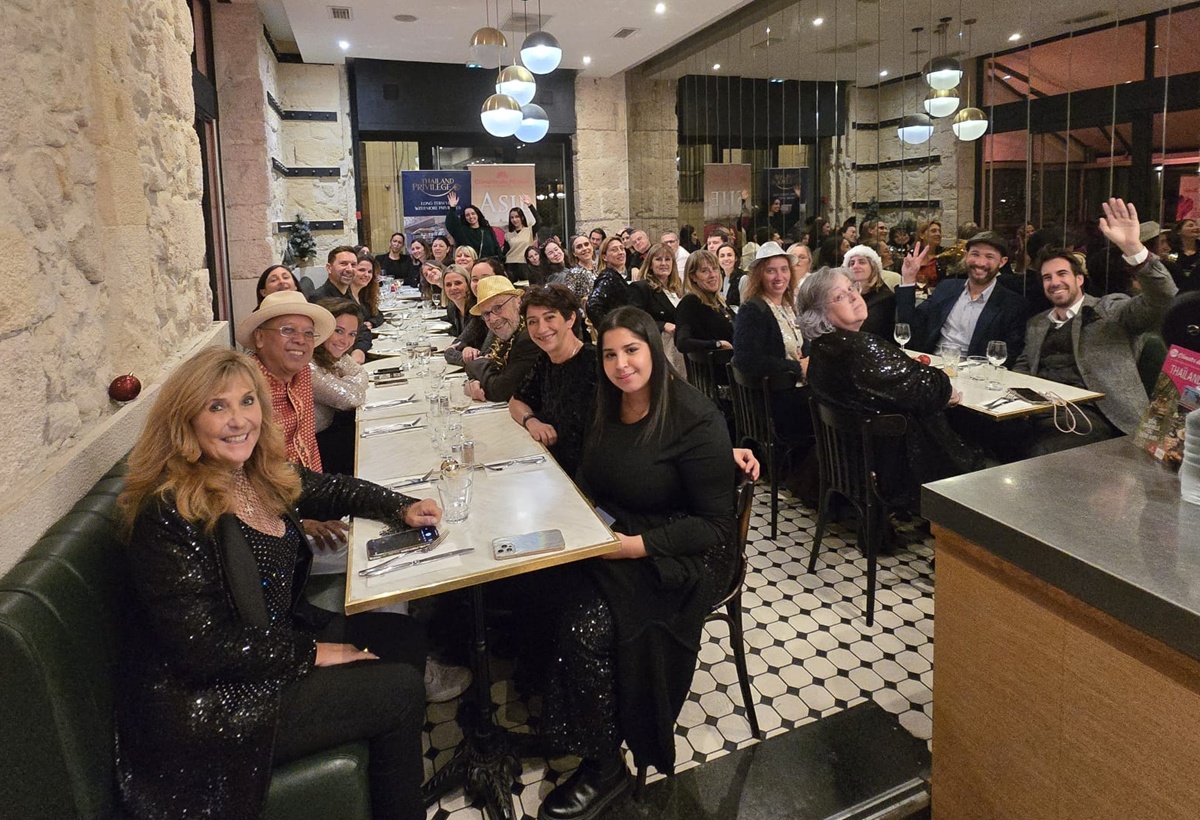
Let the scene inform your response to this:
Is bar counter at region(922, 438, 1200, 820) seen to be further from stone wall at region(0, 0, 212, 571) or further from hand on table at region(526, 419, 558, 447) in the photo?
stone wall at region(0, 0, 212, 571)

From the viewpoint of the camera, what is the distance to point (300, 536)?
1808mm

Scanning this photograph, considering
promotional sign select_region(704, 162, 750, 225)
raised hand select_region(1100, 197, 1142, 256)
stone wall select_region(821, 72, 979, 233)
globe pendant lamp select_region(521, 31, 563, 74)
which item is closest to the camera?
raised hand select_region(1100, 197, 1142, 256)

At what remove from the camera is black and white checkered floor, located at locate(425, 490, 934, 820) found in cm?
218

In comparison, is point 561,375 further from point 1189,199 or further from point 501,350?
point 1189,199

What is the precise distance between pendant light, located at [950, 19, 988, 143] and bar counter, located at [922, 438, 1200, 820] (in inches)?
184

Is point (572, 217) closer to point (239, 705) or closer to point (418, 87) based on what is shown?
point (418, 87)

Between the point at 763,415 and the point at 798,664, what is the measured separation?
1.37 m

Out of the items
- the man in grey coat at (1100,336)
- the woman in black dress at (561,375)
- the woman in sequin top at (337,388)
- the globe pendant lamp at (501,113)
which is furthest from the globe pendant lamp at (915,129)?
the woman in sequin top at (337,388)

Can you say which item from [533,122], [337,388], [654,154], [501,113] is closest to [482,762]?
[337,388]

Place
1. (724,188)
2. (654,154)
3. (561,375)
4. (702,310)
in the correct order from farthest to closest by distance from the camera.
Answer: (654,154) < (724,188) < (702,310) < (561,375)

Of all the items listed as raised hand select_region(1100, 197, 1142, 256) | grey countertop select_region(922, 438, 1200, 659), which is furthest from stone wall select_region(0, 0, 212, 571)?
raised hand select_region(1100, 197, 1142, 256)

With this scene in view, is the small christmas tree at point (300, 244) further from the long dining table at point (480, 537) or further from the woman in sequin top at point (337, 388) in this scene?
the long dining table at point (480, 537)

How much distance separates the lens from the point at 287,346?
99.5 inches

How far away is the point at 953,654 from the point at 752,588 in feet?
5.61
